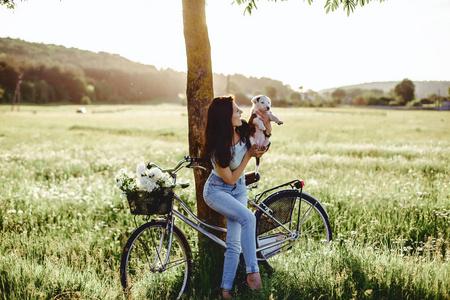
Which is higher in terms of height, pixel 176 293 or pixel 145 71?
pixel 145 71

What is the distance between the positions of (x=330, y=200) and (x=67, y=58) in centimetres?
12053

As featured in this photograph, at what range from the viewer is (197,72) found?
4332 mm

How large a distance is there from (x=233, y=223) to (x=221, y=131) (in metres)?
1.06

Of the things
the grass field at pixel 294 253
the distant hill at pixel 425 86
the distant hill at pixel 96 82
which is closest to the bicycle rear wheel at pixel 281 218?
the grass field at pixel 294 253

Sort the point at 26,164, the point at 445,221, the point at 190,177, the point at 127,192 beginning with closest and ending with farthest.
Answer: the point at 127,192 < the point at 445,221 < the point at 190,177 < the point at 26,164

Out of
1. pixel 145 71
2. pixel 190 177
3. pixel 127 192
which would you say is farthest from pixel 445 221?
pixel 145 71

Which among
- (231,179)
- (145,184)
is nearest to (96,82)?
(145,184)

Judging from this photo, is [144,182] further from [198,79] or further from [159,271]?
[198,79]

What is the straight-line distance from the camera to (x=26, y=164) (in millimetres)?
10898

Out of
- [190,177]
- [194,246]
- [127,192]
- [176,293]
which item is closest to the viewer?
[127,192]

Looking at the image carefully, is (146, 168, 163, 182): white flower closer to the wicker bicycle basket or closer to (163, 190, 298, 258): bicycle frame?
the wicker bicycle basket

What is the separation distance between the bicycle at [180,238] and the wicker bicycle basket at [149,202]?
0.12 feet

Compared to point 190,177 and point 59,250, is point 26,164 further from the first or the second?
point 59,250

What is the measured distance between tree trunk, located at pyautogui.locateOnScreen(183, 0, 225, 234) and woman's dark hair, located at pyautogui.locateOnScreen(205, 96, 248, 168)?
75 cm
